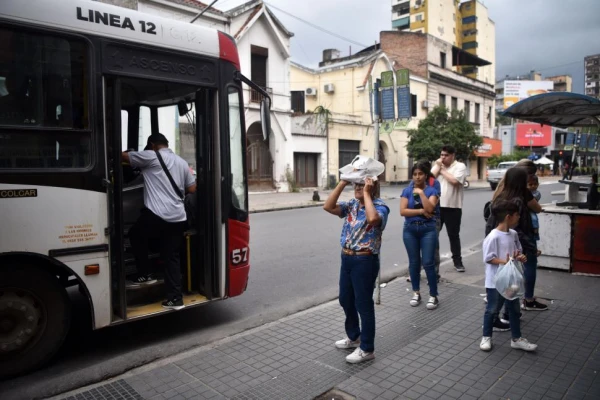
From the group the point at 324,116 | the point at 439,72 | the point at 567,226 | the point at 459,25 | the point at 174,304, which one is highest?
the point at 459,25

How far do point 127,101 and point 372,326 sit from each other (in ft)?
13.5

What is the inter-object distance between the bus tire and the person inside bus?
0.84m

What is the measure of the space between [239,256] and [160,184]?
1176mm

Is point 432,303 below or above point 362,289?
below

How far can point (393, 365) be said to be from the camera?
161 inches

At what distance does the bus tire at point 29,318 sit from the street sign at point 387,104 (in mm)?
4439

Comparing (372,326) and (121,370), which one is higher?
(372,326)

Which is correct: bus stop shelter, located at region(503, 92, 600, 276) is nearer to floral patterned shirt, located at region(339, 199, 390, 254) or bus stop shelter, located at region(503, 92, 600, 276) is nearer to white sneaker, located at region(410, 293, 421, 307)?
white sneaker, located at region(410, 293, 421, 307)

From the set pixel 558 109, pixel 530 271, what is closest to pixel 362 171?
pixel 530 271

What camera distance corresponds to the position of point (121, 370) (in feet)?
13.2

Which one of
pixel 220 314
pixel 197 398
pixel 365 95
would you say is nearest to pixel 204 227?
pixel 220 314

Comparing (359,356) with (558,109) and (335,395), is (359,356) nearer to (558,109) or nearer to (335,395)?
(335,395)

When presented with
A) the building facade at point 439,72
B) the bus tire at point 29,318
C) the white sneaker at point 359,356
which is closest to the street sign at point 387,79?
the white sneaker at point 359,356

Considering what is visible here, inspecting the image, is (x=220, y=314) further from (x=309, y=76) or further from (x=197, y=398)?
(x=309, y=76)
